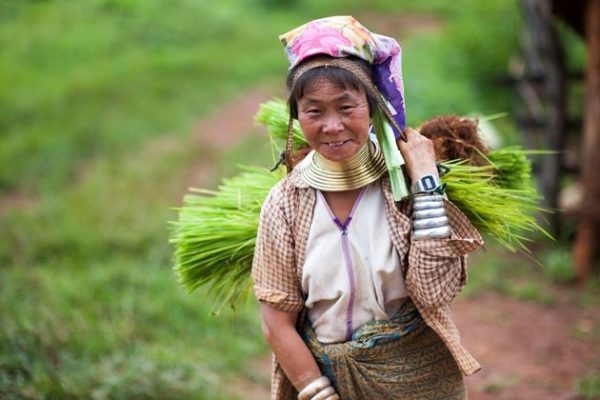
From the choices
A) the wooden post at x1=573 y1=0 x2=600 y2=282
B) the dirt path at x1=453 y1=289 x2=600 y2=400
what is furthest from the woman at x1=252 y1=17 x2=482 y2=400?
the wooden post at x1=573 y1=0 x2=600 y2=282

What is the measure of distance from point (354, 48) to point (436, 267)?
1.78ft

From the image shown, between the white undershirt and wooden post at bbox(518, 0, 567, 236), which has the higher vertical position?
wooden post at bbox(518, 0, 567, 236)

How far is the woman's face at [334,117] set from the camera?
1.73 m

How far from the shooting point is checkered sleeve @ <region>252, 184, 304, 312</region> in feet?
6.14

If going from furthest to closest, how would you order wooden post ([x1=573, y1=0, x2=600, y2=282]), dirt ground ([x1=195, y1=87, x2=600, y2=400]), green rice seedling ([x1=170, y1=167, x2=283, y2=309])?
A: wooden post ([x1=573, y1=0, x2=600, y2=282]), dirt ground ([x1=195, y1=87, x2=600, y2=400]), green rice seedling ([x1=170, y1=167, x2=283, y2=309])

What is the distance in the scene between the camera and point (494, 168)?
220 cm

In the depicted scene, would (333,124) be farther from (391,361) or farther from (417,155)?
(391,361)

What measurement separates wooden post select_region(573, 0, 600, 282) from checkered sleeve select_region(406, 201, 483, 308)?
367 cm

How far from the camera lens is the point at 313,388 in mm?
1900

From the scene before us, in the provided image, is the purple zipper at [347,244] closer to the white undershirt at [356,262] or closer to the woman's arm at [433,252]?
the white undershirt at [356,262]

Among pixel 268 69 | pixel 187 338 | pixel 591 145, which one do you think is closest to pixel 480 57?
pixel 268 69

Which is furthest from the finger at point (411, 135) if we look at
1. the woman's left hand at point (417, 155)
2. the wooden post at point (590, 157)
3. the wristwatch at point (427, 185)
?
the wooden post at point (590, 157)

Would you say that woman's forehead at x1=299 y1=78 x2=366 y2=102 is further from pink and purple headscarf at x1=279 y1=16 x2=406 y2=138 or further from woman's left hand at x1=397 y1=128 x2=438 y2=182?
woman's left hand at x1=397 y1=128 x2=438 y2=182

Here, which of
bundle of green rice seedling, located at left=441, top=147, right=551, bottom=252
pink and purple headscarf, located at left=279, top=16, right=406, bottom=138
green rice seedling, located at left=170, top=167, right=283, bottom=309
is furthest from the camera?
green rice seedling, located at left=170, top=167, right=283, bottom=309
